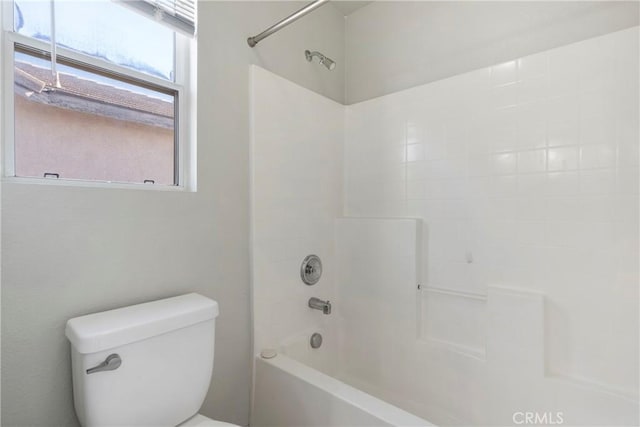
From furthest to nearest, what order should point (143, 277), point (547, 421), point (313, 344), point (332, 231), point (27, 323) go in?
point (332, 231) → point (313, 344) → point (547, 421) → point (143, 277) → point (27, 323)

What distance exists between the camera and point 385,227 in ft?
6.09

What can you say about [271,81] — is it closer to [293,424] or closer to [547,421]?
[293,424]

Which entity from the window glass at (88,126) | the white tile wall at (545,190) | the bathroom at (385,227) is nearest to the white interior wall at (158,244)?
the bathroom at (385,227)

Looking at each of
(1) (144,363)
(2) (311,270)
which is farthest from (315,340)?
(1) (144,363)

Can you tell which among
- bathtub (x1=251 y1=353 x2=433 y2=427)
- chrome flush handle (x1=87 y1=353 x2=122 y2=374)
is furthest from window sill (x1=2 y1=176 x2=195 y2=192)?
bathtub (x1=251 y1=353 x2=433 y2=427)

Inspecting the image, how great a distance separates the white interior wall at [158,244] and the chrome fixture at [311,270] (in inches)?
15.0

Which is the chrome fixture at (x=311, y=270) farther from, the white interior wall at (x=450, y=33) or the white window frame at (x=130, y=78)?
the white interior wall at (x=450, y=33)

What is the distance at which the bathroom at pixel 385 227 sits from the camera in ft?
3.51

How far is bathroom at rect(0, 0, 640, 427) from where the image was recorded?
107cm

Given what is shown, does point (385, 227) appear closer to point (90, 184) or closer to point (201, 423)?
point (201, 423)

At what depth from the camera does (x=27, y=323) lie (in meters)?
0.96

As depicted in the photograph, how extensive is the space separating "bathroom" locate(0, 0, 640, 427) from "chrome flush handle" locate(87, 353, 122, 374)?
0.72ft

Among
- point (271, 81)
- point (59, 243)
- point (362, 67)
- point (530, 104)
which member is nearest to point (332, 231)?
point (271, 81)

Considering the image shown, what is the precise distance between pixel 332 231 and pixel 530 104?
1.23 meters
